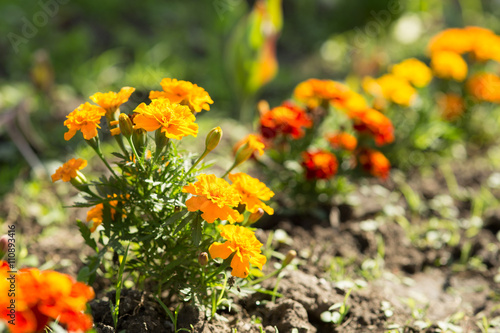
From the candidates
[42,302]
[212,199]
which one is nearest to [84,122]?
[212,199]

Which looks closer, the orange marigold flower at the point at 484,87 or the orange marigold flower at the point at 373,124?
the orange marigold flower at the point at 373,124

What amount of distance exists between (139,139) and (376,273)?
4.06 ft

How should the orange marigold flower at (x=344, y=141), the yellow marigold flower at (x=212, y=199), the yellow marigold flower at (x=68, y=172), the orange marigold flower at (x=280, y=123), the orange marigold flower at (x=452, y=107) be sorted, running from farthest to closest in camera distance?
the orange marigold flower at (x=452, y=107) < the orange marigold flower at (x=344, y=141) < the orange marigold flower at (x=280, y=123) < the yellow marigold flower at (x=68, y=172) < the yellow marigold flower at (x=212, y=199)

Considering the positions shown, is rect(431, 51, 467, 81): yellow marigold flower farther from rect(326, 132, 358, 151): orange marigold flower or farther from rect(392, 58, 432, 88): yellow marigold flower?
rect(326, 132, 358, 151): orange marigold flower

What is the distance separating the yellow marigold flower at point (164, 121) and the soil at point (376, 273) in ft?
1.94

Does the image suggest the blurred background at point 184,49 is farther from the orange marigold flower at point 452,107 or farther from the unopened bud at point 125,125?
the unopened bud at point 125,125

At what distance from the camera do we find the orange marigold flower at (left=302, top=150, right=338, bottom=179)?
2230 mm

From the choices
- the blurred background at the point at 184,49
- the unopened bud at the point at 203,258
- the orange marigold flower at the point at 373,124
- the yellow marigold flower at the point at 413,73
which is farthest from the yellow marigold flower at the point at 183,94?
the yellow marigold flower at the point at 413,73

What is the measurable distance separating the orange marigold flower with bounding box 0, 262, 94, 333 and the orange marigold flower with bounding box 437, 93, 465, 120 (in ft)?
9.61

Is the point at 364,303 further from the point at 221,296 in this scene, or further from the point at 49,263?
the point at 49,263

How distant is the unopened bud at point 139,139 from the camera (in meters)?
1.43

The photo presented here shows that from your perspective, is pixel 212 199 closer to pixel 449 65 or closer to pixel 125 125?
pixel 125 125

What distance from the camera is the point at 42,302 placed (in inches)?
40.7

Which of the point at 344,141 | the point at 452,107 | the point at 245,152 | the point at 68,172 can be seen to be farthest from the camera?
the point at 452,107
